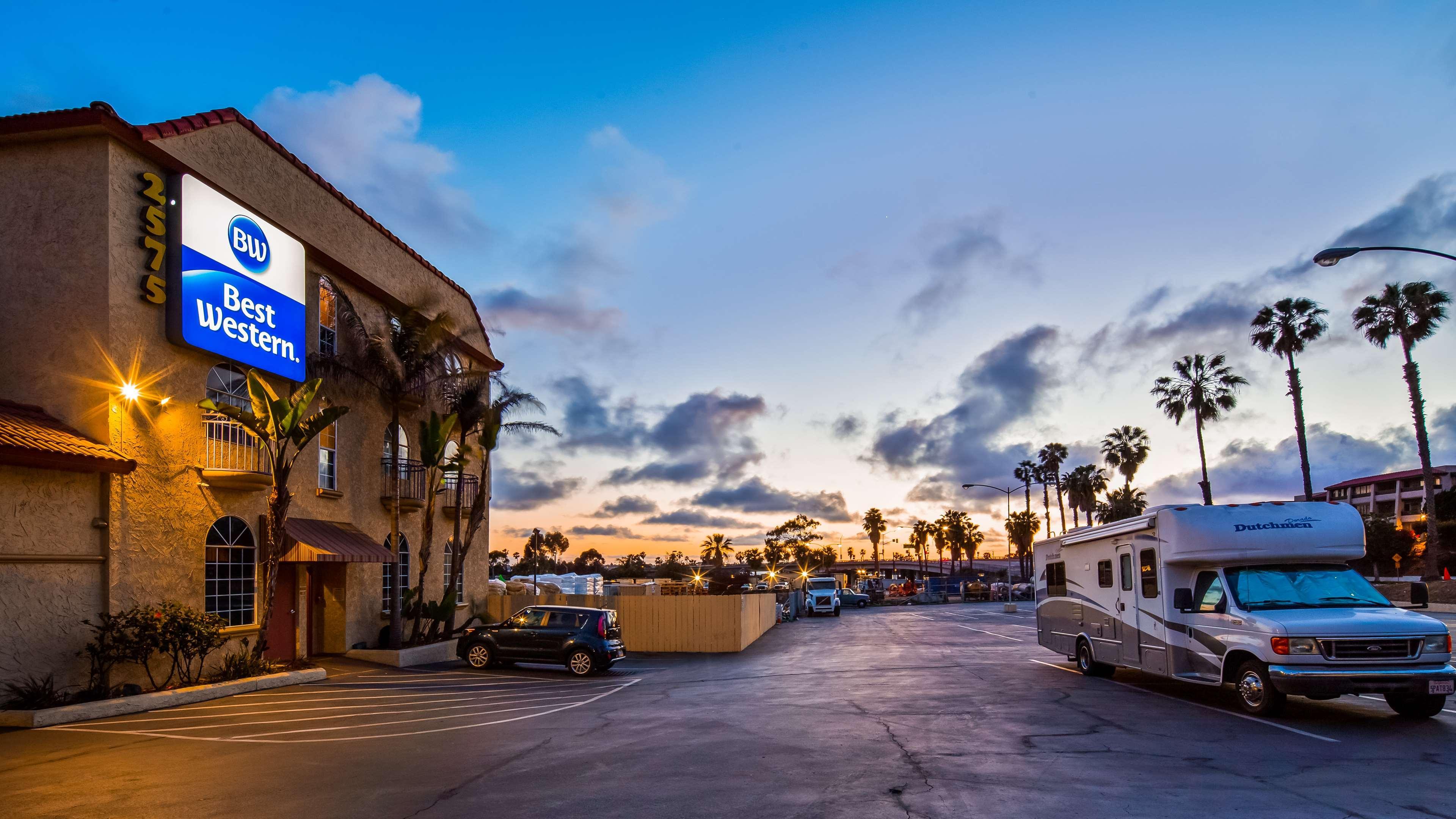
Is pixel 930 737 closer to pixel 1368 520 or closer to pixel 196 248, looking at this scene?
pixel 196 248

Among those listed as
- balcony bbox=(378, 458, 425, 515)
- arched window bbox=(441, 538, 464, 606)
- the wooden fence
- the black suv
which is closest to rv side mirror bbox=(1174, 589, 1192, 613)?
the black suv

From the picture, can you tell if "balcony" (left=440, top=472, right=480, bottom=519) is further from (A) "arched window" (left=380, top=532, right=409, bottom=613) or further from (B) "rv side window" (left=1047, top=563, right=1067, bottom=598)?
(B) "rv side window" (left=1047, top=563, right=1067, bottom=598)

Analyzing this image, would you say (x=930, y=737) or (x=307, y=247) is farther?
(x=307, y=247)

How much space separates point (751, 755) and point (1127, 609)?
8.52 m

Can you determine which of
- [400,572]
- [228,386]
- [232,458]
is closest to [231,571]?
[232,458]

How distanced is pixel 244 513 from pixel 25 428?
16.0 feet

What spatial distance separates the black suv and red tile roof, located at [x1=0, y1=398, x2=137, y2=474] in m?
8.55

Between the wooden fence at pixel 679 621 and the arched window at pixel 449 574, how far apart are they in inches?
36.6

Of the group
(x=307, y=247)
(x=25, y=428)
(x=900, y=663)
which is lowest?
(x=900, y=663)

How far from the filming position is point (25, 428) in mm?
14219

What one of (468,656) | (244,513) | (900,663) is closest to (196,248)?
(244,513)

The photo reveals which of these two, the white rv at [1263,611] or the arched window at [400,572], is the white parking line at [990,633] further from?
the arched window at [400,572]

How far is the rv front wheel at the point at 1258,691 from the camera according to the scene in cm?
1195

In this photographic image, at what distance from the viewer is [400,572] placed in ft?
78.8
